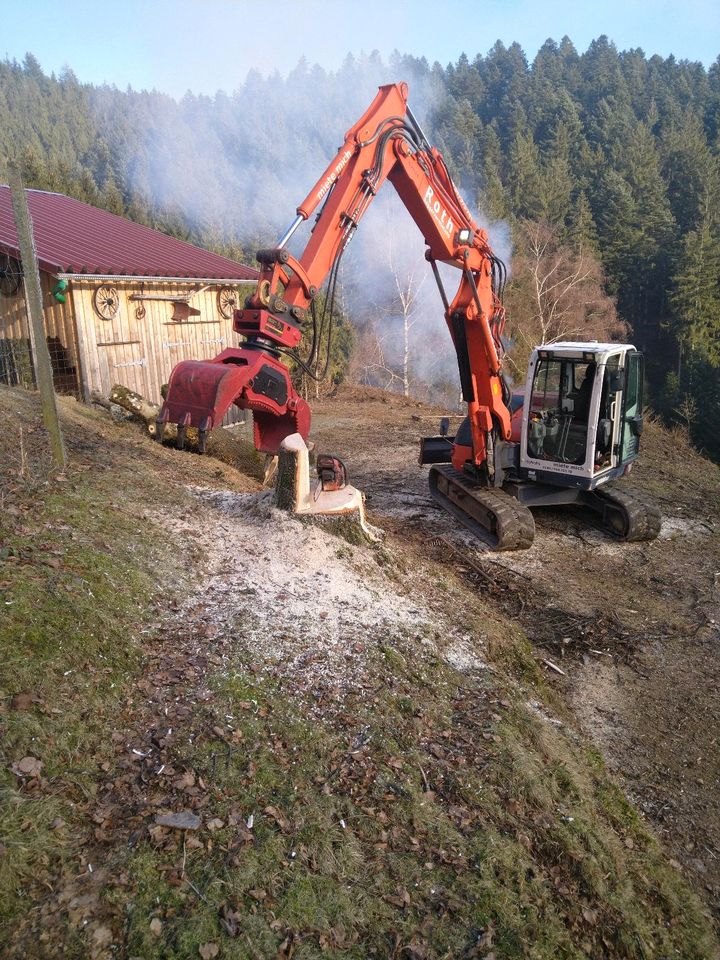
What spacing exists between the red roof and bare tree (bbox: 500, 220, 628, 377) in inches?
597

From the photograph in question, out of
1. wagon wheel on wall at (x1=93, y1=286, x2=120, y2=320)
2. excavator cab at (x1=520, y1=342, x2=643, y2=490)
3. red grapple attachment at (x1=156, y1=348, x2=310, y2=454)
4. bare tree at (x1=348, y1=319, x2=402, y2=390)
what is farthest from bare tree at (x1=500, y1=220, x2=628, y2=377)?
red grapple attachment at (x1=156, y1=348, x2=310, y2=454)

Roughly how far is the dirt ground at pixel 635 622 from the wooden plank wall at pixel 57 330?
573 centimetres

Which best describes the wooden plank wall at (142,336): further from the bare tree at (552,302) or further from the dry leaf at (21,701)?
the bare tree at (552,302)

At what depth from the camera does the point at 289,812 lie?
350 cm

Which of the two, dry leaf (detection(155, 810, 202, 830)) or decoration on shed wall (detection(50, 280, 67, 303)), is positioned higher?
decoration on shed wall (detection(50, 280, 67, 303))

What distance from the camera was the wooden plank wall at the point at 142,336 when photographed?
→ 488 inches

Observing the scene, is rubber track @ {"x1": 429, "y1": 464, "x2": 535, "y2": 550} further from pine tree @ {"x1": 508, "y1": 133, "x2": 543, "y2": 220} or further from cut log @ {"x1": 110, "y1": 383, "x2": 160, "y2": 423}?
pine tree @ {"x1": 508, "y1": 133, "x2": 543, "y2": 220}

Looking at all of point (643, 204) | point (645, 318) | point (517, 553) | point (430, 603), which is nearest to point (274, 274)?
point (430, 603)

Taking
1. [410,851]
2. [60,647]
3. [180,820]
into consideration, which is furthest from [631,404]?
[180,820]

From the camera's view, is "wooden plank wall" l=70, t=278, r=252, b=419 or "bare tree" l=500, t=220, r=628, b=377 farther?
"bare tree" l=500, t=220, r=628, b=377

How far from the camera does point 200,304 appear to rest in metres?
15.1

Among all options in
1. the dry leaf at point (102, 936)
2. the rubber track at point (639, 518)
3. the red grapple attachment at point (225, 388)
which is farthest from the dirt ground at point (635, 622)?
the dry leaf at point (102, 936)

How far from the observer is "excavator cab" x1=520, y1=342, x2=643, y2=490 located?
780cm

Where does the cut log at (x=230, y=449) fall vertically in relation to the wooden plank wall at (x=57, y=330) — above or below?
below
